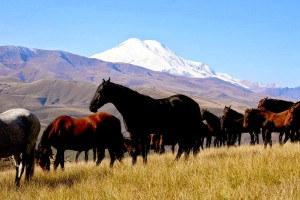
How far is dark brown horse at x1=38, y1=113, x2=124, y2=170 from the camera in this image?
1538cm

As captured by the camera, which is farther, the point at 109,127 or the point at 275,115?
the point at 275,115

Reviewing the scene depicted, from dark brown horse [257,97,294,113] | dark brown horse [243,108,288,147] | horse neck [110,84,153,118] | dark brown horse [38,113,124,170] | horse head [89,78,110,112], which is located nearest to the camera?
horse head [89,78,110,112]

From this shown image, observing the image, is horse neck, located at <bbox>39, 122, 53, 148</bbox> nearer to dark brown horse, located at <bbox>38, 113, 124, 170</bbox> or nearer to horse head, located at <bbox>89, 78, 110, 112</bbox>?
dark brown horse, located at <bbox>38, 113, 124, 170</bbox>

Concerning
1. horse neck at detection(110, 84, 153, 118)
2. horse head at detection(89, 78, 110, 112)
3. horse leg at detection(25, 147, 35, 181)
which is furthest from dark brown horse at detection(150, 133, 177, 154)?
horse leg at detection(25, 147, 35, 181)

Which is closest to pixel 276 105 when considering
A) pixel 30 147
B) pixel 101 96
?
pixel 101 96

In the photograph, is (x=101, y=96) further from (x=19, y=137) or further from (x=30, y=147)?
(x=19, y=137)

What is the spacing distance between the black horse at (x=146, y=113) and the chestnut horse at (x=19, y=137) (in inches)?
82.8

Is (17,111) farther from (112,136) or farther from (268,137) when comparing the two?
(268,137)

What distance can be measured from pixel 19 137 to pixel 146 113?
4100 millimetres

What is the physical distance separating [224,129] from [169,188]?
82.6 feet

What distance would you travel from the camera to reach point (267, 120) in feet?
69.5

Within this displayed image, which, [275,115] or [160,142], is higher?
[275,115]

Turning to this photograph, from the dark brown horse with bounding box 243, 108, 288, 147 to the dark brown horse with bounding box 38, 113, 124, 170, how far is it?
8329 mm

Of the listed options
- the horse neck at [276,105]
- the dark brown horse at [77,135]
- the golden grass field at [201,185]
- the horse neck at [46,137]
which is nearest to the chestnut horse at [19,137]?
the golden grass field at [201,185]
